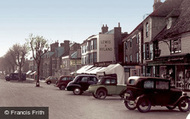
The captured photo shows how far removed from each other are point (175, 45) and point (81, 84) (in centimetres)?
1054

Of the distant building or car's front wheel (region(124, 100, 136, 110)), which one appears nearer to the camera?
car's front wheel (region(124, 100, 136, 110))

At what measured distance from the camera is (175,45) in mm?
27781

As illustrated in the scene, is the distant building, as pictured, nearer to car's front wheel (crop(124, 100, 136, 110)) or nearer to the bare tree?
car's front wheel (crop(124, 100, 136, 110))

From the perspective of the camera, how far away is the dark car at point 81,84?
974 inches

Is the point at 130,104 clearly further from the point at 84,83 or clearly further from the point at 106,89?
the point at 84,83

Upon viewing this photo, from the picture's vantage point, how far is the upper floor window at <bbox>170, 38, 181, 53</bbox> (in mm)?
27016

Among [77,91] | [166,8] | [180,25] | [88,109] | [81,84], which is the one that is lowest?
[88,109]

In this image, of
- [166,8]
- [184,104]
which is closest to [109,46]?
[166,8]

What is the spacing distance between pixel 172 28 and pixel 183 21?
1.75 m

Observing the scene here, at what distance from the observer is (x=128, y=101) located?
1421cm

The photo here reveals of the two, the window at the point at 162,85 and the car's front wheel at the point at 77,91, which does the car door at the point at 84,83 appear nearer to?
the car's front wheel at the point at 77,91

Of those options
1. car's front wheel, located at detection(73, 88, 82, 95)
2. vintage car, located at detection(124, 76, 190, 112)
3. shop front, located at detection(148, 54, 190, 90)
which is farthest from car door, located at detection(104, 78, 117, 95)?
shop front, located at detection(148, 54, 190, 90)

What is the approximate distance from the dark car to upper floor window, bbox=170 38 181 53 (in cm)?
899

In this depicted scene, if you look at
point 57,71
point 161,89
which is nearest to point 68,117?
point 161,89
